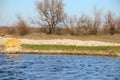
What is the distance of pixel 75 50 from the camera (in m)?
30.2

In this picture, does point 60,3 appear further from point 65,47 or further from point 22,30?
point 65,47

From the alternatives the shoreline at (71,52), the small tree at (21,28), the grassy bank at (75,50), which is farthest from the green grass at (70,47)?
the small tree at (21,28)

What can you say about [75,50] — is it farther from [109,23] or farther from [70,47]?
[109,23]

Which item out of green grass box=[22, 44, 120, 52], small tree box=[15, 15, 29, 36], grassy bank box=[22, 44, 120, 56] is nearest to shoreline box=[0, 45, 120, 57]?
grassy bank box=[22, 44, 120, 56]

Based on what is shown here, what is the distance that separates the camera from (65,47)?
31203 millimetres

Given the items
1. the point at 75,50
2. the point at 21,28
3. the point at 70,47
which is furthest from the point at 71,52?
the point at 21,28

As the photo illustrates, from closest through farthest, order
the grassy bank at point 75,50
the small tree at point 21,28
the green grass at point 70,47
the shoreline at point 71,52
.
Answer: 1. the shoreline at point 71,52
2. the grassy bank at point 75,50
3. the green grass at point 70,47
4. the small tree at point 21,28

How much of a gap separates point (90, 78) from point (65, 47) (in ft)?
52.3

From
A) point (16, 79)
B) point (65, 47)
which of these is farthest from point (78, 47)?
point (16, 79)

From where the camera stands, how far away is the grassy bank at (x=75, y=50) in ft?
95.9

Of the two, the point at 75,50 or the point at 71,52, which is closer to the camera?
the point at 71,52

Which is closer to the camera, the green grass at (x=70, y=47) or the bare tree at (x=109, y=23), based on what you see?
the green grass at (x=70, y=47)

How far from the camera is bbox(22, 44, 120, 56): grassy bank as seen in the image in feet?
95.9

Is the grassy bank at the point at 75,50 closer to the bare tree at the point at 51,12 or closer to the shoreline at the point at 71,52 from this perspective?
the shoreline at the point at 71,52
